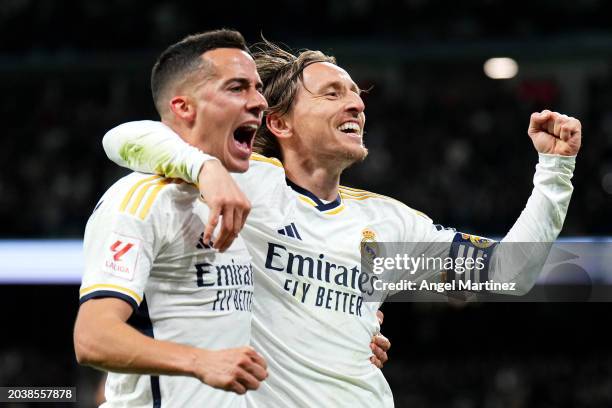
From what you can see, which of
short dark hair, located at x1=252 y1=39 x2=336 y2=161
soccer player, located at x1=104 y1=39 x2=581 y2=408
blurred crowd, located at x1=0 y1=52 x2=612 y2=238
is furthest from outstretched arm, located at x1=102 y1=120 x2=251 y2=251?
blurred crowd, located at x1=0 y1=52 x2=612 y2=238

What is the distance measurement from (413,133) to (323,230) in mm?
12435

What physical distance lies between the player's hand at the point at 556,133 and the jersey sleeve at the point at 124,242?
1773 mm

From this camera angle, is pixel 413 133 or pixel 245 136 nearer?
pixel 245 136

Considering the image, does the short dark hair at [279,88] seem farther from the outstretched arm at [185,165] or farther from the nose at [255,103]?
the outstretched arm at [185,165]

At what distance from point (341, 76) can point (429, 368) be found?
8993mm

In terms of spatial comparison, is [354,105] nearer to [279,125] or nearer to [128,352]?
[279,125]

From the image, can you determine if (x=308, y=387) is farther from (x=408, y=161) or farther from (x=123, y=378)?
(x=408, y=161)

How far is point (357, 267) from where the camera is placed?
161 inches

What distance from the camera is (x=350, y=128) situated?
4.32m

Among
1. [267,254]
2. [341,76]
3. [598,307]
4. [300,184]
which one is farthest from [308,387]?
[598,307]

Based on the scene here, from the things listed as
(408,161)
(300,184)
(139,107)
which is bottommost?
(300,184)

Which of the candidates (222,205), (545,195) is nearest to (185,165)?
(222,205)

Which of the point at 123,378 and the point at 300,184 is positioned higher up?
the point at 300,184

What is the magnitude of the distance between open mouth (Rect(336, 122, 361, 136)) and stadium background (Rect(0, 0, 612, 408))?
28.2ft
